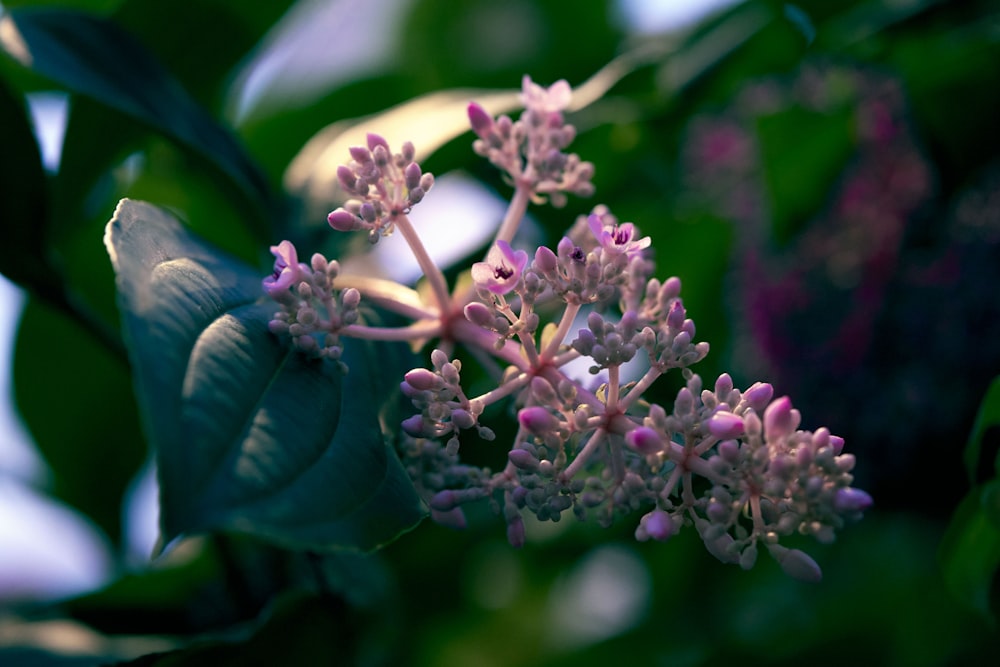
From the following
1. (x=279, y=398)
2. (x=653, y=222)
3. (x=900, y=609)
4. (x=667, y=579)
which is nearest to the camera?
(x=279, y=398)

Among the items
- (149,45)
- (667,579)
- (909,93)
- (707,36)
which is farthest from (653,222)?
(149,45)

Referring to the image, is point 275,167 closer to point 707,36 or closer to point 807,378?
point 707,36

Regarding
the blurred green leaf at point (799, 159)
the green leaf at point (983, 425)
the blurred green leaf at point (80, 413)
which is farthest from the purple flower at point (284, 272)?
the blurred green leaf at point (799, 159)

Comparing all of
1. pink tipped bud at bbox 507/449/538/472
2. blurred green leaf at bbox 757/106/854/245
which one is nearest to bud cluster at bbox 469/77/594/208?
pink tipped bud at bbox 507/449/538/472

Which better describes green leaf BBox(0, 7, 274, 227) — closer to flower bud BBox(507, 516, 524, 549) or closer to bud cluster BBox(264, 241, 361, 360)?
bud cluster BBox(264, 241, 361, 360)

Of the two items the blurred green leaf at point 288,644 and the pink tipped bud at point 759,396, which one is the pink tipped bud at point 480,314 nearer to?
the pink tipped bud at point 759,396
